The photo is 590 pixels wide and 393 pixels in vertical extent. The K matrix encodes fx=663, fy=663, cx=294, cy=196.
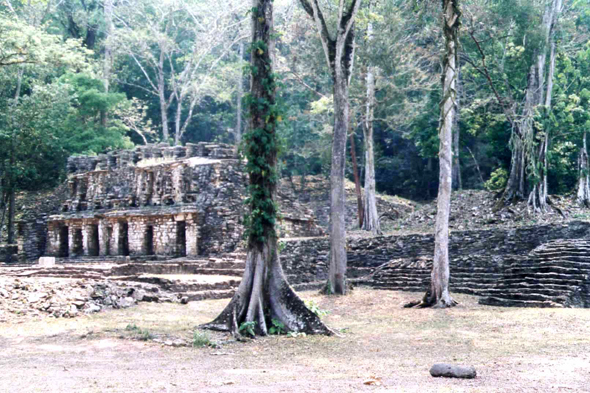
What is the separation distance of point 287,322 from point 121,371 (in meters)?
3.55

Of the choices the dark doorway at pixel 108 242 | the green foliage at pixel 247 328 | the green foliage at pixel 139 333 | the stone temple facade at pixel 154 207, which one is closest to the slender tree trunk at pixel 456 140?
the stone temple facade at pixel 154 207

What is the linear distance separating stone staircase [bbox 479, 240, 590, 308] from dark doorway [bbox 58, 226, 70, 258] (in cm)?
2088

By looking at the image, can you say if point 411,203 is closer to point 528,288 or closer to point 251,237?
point 528,288

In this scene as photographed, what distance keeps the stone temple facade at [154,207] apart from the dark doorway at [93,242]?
43mm

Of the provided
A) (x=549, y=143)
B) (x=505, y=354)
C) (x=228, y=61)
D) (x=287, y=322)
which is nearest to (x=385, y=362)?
(x=505, y=354)

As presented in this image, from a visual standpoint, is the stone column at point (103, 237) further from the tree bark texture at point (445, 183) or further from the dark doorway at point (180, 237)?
the tree bark texture at point (445, 183)

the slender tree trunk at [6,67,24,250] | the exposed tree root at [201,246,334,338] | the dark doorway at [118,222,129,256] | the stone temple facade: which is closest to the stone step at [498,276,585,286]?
the exposed tree root at [201,246,334,338]

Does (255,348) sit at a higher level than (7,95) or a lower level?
lower

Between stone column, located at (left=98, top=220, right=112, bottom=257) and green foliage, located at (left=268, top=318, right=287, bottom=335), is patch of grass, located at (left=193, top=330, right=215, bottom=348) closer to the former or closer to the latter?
green foliage, located at (left=268, top=318, right=287, bottom=335)

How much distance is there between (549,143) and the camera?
74.0 ft

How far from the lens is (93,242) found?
28531 millimetres

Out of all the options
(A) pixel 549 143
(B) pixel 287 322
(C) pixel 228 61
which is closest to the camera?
(B) pixel 287 322

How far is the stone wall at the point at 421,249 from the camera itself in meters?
17.1

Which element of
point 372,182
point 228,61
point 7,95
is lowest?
point 372,182
